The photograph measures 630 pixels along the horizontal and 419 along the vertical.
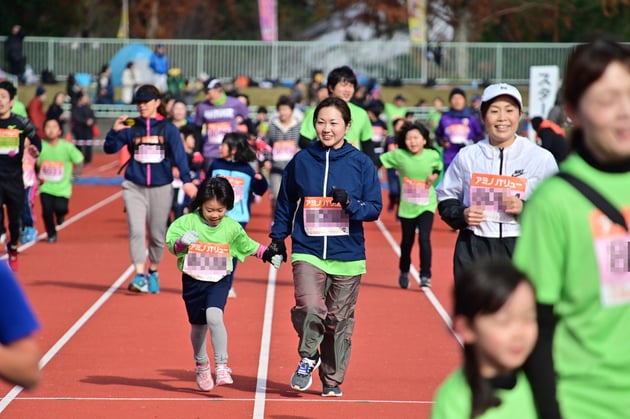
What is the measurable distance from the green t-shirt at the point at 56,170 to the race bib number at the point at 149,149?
18.0ft

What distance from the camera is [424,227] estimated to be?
14.8m

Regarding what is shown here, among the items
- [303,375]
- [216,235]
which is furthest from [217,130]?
[303,375]

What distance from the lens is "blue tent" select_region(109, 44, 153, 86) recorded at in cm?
4416

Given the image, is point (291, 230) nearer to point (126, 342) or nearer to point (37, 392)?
point (37, 392)

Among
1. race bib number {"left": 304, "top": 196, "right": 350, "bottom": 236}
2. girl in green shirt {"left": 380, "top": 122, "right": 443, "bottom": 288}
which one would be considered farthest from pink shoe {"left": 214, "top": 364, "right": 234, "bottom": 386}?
girl in green shirt {"left": 380, "top": 122, "right": 443, "bottom": 288}

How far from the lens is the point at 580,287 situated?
12.4 ft

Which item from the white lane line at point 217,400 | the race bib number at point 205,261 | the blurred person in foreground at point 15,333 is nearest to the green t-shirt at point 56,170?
the race bib number at point 205,261

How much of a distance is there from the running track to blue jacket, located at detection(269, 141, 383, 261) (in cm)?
103

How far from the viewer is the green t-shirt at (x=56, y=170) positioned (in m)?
19.1

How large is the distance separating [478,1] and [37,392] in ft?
148

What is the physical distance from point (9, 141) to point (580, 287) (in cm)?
1136

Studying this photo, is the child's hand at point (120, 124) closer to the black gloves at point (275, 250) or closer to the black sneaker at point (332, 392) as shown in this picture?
the black gloves at point (275, 250)

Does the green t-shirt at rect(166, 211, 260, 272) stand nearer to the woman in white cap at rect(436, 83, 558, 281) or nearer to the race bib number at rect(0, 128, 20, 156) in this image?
the woman in white cap at rect(436, 83, 558, 281)

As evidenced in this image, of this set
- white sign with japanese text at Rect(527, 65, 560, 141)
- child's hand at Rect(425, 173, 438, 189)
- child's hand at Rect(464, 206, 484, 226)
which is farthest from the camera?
white sign with japanese text at Rect(527, 65, 560, 141)
